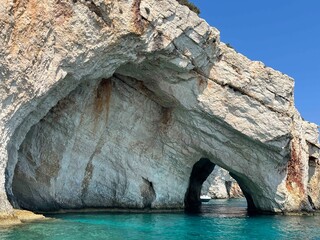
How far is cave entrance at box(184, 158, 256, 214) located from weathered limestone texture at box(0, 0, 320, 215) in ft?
9.74

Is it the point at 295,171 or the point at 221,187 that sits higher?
the point at 295,171

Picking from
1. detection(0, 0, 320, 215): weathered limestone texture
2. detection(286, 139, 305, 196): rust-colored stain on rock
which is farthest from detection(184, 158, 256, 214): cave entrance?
detection(286, 139, 305, 196): rust-colored stain on rock

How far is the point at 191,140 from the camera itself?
2697 centimetres

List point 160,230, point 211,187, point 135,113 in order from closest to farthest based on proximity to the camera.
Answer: point 160,230, point 135,113, point 211,187

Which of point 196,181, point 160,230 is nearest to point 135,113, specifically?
point 160,230

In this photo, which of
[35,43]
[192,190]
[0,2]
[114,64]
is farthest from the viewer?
[192,190]

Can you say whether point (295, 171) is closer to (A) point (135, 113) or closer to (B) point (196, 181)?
(B) point (196, 181)

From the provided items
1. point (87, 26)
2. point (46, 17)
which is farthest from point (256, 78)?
point (46, 17)

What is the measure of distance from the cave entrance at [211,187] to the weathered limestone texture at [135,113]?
2.97 m

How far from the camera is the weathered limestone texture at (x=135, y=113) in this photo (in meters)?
18.4

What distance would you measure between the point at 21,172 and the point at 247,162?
46.6 feet

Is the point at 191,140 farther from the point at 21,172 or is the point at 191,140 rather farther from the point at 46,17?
the point at 46,17

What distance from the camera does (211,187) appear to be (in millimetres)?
65125

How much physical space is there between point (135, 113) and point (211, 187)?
41.4m
